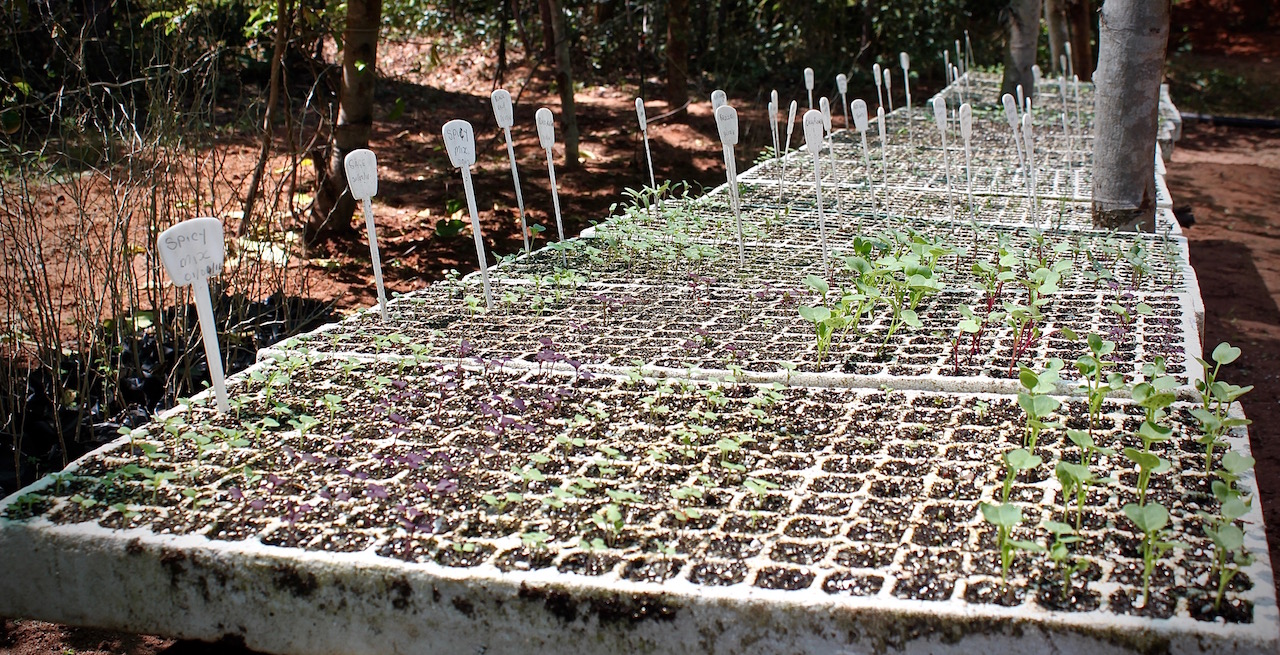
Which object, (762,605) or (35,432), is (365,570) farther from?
(35,432)

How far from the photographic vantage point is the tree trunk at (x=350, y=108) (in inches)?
286

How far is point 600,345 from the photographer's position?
3990mm

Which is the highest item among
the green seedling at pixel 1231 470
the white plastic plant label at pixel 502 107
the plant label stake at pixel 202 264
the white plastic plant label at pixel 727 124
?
the white plastic plant label at pixel 502 107

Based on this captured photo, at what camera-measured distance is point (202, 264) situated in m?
3.37

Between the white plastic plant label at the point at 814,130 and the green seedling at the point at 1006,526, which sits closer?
the green seedling at the point at 1006,526

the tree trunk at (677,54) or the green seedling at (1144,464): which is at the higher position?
the tree trunk at (677,54)

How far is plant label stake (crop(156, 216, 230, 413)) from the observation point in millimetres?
3268

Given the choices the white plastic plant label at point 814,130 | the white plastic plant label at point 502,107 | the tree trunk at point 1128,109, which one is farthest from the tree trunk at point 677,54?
the white plastic plant label at point 814,130

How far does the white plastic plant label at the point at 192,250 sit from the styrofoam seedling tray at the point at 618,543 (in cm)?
47

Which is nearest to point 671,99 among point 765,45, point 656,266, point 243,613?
point 765,45

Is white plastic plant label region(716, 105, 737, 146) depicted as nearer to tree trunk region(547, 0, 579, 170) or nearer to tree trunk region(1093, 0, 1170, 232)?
tree trunk region(1093, 0, 1170, 232)

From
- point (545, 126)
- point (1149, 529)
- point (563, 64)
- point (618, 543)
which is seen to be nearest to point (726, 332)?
point (618, 543)

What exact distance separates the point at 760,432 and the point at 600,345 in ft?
3.21

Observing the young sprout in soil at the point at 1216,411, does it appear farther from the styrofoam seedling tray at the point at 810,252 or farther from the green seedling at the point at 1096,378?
the styrofoam seedling tray at the point at 810,252
